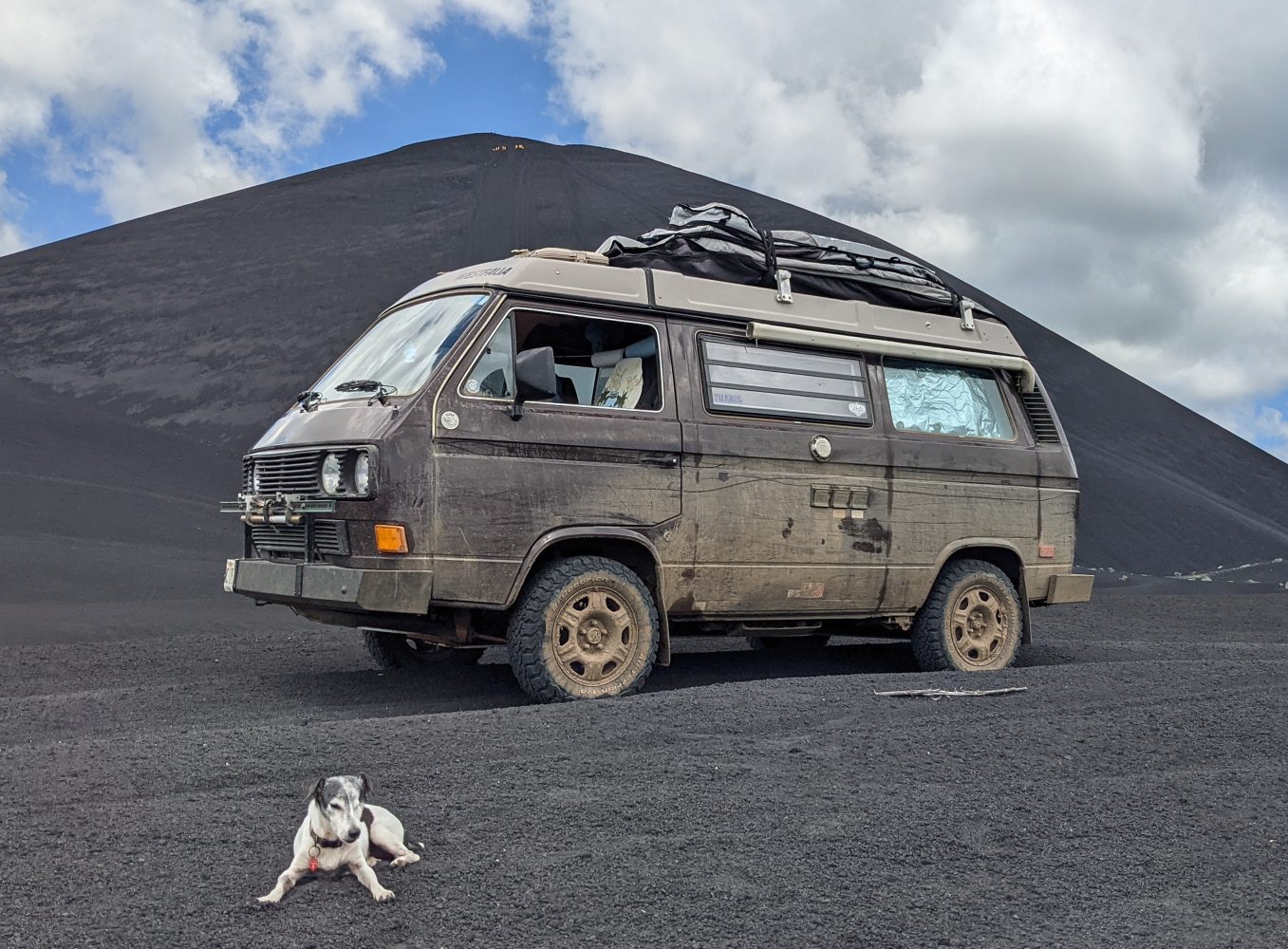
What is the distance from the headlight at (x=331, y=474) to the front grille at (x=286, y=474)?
61 millimetres

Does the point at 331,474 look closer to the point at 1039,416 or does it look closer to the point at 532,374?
the point at 532,374

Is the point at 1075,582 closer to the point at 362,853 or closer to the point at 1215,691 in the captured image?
the point at 1215,691

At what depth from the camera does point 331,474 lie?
21.5 feet

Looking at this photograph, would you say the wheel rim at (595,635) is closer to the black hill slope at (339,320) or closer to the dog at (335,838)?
the dog at (335,838)

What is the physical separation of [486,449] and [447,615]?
1.01 metres

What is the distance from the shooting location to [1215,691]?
7.11 metres

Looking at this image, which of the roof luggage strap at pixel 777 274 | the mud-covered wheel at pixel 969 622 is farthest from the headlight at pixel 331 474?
the mud-covered wheel at pixel 969 622

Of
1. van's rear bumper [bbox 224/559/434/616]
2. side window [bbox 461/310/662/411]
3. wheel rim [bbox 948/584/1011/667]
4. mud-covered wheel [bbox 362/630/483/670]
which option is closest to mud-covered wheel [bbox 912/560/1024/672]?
wheel rim [bbox 948/584/1011/667]

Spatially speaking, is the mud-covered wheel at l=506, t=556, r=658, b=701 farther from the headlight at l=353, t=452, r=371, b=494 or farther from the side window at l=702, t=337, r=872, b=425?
the side window at l=702, t=337, r=872, b=425

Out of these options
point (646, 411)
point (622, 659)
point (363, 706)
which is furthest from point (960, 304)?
point (363, 706)

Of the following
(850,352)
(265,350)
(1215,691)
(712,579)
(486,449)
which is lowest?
(1215,691)

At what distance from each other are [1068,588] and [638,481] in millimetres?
3946

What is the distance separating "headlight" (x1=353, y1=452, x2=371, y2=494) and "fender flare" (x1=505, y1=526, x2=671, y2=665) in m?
0.93

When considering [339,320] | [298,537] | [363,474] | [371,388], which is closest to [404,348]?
[371,388]
